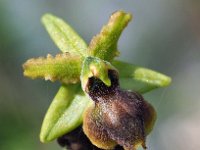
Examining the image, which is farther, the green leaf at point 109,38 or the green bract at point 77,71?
the green leaf at point 109,38

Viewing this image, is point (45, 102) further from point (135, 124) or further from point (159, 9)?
point (135, 124)

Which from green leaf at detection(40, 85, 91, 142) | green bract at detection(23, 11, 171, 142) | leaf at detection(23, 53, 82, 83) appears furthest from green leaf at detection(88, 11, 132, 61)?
green leaf at detection(40, 85, 91, 142)

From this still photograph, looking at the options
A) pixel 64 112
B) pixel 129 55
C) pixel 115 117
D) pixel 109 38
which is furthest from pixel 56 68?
pixel 129 55

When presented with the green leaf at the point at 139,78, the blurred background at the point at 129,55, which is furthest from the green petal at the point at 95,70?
the blurred background at the point at 129,55

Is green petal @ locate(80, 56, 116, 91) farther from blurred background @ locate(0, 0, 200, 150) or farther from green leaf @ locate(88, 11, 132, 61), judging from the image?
blurred background @ locate(0, 0, 200, 150)

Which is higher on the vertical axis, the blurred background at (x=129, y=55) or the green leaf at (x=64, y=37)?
the green leaf at (x=64, y=37)

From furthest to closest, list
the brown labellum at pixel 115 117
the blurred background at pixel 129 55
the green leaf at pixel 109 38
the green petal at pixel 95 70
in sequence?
the blurred background at pixel 129 55, the green leaf at pixel 109 38, the green petal at pixel 95 70, the brown labellum at pixel 115 117

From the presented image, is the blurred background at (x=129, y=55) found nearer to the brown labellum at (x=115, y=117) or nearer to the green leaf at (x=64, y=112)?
the green leaf at (x=64, y=112)
